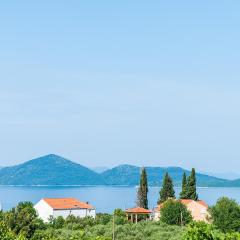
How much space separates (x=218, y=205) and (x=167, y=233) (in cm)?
1388

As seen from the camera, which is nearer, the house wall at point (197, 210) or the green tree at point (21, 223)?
the green tree at point (21, 223)

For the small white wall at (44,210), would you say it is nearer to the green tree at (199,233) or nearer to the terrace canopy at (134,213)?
the terrace canopy at (134,213)

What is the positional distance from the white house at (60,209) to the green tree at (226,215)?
2755 centimetres

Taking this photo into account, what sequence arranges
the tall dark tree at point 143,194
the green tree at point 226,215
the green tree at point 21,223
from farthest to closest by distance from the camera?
the tall dark tree at point 143,194 → the green tree at point 226,215 → the green tree at point 21,223

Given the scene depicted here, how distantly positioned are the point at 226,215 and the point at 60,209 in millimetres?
32237

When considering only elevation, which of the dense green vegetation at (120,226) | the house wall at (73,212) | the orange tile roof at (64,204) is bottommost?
the dense green vegetation at (120,226)

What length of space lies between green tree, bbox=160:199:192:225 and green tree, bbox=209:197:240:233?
227 inches

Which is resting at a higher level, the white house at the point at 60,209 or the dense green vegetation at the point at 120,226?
the white house at the point at 60,209

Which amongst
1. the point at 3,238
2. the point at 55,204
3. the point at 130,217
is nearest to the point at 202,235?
the point at 3,238

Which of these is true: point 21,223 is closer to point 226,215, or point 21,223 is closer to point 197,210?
point 226,215

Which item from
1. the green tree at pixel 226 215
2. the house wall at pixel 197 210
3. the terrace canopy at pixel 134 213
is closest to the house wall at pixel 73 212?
the terrace canopy at pixel 134 213

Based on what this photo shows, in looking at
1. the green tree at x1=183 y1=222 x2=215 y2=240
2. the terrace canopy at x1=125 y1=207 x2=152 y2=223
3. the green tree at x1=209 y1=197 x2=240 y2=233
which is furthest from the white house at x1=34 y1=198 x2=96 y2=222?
the green tree at x1=183 y1=222 x2=215 y2=240

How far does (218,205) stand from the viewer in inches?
2601

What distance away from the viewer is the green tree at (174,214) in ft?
231
